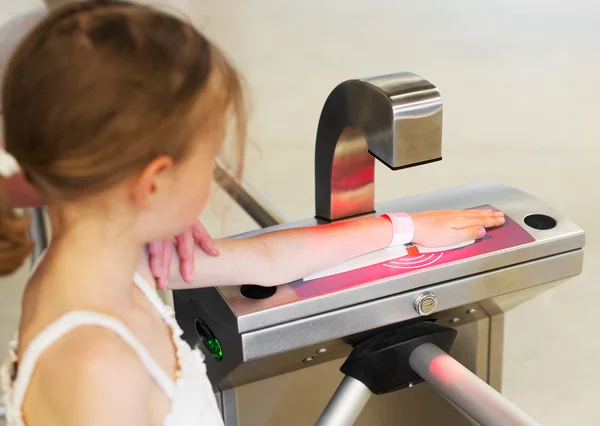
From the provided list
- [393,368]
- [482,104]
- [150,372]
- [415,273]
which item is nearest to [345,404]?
[393,368]

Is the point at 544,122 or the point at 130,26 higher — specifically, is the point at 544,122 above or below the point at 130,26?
below

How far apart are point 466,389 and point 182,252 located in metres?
0.35

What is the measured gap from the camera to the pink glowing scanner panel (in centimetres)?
91

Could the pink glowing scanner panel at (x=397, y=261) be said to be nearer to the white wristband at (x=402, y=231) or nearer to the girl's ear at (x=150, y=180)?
the white wristband at (x=402, y=231)

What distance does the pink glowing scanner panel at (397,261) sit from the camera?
91 centimetres

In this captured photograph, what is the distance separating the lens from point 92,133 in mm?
616

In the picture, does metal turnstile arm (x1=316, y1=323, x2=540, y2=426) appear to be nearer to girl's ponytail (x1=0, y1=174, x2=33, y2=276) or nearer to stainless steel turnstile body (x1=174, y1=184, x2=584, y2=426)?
stainless steel turnstile body (x1=174, y1=184, x2=584, y2=426)

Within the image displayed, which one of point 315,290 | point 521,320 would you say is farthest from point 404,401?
point 521,320

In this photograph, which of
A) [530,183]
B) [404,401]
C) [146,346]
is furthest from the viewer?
[530,183]

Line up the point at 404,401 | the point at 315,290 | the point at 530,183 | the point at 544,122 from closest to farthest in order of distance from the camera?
the point at 315,290
the point at 404,401
the point at 530,183
the point at 544,122

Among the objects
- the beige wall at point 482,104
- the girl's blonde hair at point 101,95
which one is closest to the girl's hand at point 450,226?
the girl's blonde hair at point 101,95

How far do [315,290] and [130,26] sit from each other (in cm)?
39

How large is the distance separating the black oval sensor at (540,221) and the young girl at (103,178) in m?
0.44

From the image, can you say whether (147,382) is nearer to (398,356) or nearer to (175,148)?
(175,148)
